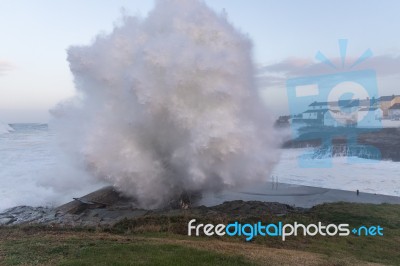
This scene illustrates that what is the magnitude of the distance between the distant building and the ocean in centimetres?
2346

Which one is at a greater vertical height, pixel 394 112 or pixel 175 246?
pixel 394 112

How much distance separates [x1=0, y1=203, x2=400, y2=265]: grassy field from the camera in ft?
27.1

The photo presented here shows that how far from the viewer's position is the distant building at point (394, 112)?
60.5m

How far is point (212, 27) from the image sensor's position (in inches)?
695

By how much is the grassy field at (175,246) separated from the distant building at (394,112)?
51691 millimetres

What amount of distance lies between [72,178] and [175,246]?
47.8 ft

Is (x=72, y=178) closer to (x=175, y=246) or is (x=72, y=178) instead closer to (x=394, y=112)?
(x=175, y=246)

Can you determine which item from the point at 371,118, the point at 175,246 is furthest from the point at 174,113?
the point at 371,118

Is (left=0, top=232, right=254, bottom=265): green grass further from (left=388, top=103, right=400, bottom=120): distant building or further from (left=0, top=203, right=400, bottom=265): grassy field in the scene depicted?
(left=388, top=103, right=400, bottom=120): distant building

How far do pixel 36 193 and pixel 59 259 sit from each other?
14.0 meters

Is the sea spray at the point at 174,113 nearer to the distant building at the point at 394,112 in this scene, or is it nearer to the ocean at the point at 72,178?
the ocean at the point at 72,178

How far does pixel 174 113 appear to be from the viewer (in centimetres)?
1670

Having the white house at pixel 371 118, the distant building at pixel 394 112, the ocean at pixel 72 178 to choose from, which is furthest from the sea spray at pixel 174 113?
the distant building at pixel 394 112

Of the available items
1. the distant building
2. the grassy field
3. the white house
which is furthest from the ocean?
the distant building
